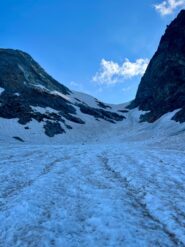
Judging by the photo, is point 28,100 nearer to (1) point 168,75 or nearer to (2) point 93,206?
Answer: (1) point 168,75

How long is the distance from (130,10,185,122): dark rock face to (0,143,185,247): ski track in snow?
4313 cm

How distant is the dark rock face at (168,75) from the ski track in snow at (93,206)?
43129 millimetres

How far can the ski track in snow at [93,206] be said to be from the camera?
279 inches

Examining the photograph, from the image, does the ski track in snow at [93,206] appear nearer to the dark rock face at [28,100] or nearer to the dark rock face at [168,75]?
the dark rock face at [28,100]

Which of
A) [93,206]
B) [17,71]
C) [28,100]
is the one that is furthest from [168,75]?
[93,206]

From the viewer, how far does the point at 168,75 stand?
70000 mm

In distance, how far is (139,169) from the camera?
48.9 feet

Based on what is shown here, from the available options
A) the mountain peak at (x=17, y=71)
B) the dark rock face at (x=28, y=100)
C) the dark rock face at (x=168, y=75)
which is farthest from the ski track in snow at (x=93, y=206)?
the mountain peak at (x=17, y=71)

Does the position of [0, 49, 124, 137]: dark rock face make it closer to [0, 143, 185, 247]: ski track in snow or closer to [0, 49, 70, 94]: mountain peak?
[0, 49, 70, 94]: mountain peak

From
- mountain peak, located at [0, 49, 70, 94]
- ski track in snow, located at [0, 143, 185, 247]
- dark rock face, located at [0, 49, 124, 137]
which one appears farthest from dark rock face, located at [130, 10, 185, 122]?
ski track in snow, located at [0, 143, 185, 247]

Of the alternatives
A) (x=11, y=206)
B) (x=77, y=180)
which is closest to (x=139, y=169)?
(x=77, y=180)

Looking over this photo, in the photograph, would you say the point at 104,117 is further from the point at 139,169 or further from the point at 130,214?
the point at 130,214

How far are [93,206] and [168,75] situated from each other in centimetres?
6605

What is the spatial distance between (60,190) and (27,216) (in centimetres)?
288
